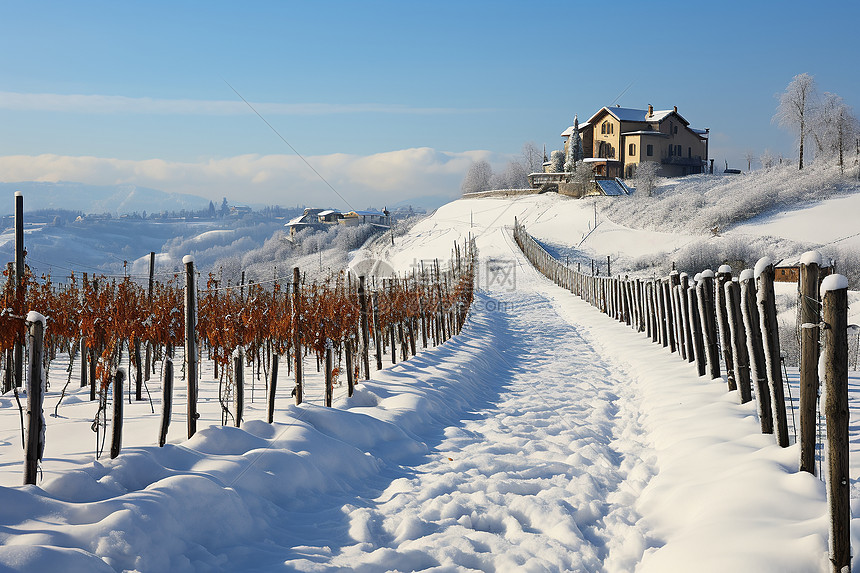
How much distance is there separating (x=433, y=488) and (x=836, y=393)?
2789mm

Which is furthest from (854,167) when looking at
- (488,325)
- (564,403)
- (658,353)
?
(564,403)

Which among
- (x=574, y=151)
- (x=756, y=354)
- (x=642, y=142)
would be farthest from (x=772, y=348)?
(x=574, y=151)

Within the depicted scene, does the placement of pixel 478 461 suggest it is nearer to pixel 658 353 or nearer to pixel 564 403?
pixel 564 403

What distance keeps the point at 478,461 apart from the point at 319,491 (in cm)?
147

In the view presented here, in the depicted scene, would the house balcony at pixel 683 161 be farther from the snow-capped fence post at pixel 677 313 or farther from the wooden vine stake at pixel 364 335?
the wooden vine stake at pixel 364 335

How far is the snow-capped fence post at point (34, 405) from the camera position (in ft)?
13.0

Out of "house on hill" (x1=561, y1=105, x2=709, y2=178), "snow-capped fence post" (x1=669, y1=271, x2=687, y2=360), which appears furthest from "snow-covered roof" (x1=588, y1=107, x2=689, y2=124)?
"snow-capped fence post" (x1=669, y1=271, x2=687, y2=360)

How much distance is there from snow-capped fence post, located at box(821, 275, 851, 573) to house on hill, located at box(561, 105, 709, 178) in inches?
2713

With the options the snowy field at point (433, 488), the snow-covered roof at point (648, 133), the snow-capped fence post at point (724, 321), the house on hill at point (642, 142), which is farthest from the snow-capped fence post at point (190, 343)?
the snow-covered roof at point (648, 133)

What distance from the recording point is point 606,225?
53.9 metres

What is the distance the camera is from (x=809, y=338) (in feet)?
12.6

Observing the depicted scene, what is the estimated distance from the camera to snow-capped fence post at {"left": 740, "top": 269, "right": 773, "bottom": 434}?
531 centimetres

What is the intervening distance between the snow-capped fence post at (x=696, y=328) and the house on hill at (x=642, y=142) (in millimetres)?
63471

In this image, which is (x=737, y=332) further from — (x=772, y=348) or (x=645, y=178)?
(x=645, y=178)
